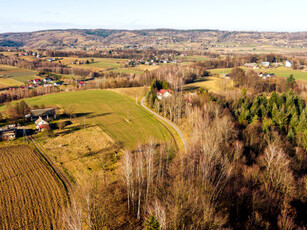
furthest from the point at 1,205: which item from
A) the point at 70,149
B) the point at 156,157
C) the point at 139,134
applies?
the point at 139,134

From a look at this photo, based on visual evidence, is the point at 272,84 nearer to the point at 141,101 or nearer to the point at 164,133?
the point at 141,101

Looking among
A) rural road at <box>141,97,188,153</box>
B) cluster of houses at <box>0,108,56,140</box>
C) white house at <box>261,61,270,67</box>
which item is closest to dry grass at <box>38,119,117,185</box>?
cluster of houses at <box>0,108,56,140</box>

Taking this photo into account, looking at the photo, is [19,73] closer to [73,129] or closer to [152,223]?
[73,129]

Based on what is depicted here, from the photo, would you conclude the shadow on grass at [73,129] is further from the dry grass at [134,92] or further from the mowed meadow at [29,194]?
the dry grass at [134,92]

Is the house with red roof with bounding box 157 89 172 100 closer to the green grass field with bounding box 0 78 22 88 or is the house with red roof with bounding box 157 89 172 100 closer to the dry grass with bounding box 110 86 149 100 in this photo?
the dry grass with bounding box 110 86 149 100

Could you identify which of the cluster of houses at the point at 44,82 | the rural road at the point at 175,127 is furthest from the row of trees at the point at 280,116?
the cluster of houses at the point at 44,82

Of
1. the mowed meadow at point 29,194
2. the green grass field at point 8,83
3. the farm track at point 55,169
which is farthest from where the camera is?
the green grass field at point 8,83

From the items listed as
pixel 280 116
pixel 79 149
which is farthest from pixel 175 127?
pixel 280 116
